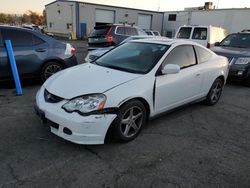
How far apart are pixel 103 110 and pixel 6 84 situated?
172 inches

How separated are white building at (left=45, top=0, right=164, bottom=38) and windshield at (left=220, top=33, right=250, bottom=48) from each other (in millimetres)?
24076

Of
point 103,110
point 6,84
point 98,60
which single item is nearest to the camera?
point 103,110

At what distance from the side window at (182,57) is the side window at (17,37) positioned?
3.78 meters

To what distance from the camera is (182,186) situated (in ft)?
8.23

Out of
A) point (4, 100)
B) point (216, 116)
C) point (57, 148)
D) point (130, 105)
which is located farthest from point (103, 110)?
point (4, 100)

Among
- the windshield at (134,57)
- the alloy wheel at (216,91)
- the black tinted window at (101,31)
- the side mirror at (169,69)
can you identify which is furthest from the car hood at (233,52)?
the black tinted window at (101,31)

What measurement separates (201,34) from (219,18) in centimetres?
2169

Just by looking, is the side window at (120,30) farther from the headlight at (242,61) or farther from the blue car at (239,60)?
the headlight at (242,61)

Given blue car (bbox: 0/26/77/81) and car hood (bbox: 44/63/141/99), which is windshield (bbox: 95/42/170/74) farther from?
blue car (bbox: 0/26/77/81)

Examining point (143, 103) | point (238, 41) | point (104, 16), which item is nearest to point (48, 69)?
point (143, 103)

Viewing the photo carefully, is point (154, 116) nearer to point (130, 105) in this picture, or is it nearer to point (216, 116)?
point (130, 105)

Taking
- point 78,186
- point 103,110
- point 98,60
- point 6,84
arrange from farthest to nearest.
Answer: point 6,84
point 98,60
point 103,110
point 78,186

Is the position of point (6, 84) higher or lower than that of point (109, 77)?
lower

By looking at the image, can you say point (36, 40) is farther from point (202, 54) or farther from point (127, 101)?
point (202, 54)
